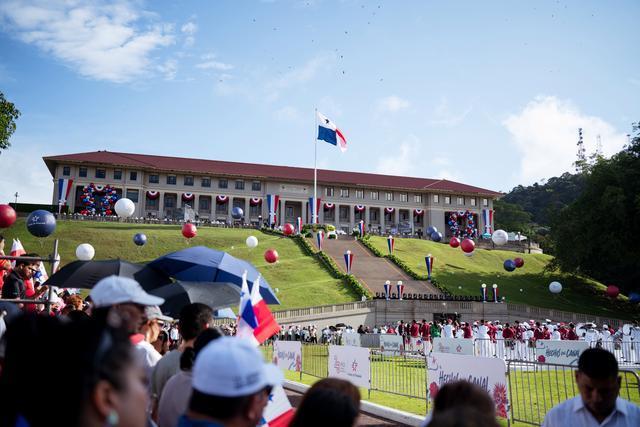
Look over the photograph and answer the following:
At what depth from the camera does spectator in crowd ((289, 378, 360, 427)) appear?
2.40 metres

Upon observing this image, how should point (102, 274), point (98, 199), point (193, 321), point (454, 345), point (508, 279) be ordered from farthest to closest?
point (98, 199) → point (508, 279) → point (454, 345) → point (102, 274) → point (193, 321)

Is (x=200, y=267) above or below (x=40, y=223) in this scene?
below

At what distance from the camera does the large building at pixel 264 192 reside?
8250 cm

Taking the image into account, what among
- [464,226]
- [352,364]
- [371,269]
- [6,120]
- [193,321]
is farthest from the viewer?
[464,226]

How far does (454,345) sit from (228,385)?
19.8 m

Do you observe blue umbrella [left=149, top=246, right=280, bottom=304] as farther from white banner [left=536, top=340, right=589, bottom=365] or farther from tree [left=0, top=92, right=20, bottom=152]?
tree [left=0, top=92, right=20, bottom=152]

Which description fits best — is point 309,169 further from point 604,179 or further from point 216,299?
point 216,299

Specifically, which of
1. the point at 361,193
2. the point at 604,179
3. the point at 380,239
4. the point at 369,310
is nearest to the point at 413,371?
the point at 369,310

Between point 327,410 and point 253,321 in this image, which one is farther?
point 253,321

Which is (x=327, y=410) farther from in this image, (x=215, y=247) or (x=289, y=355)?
(x=215, y=247)

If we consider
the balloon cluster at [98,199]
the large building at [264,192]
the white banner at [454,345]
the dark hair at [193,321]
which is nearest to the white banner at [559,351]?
the white banner at [454,345]

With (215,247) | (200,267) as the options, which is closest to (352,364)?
(200,267)

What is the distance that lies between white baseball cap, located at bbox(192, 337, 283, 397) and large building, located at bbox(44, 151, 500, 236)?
265 feet

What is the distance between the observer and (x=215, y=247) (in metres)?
60.5
